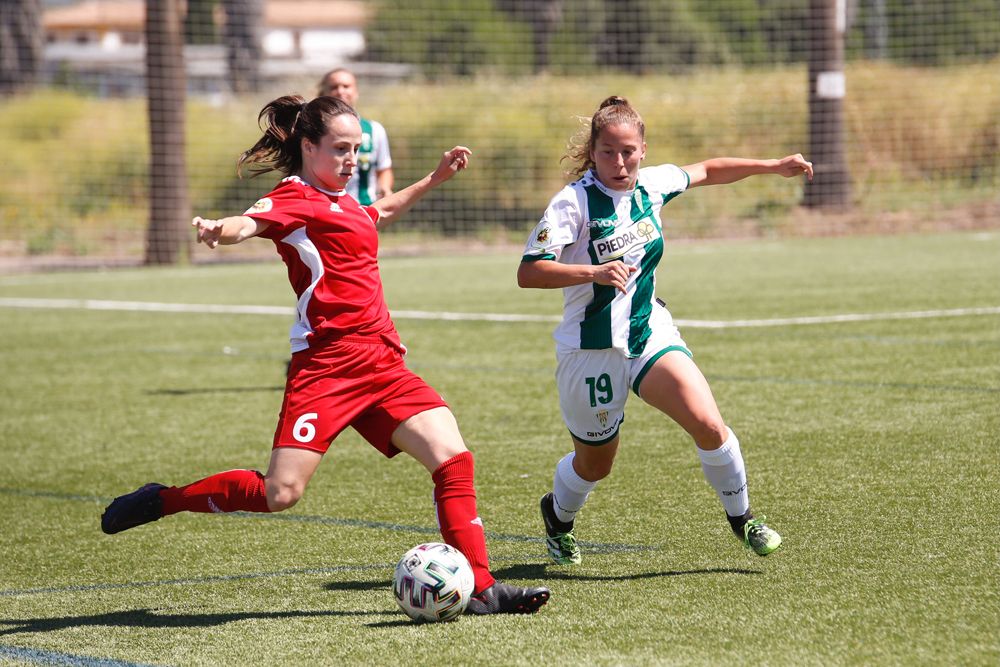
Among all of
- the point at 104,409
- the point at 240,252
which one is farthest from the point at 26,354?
the point at 240,252

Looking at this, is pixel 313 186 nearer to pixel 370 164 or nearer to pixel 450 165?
pixel 450 165

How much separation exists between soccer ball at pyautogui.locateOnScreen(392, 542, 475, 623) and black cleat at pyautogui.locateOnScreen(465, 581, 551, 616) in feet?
0.17

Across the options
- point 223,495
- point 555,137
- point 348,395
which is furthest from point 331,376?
point 555,137

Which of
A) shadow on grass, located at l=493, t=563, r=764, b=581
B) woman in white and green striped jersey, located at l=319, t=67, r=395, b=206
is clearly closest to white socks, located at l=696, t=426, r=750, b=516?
shadow on grass, located at l=493, t=563, r=764, b=581

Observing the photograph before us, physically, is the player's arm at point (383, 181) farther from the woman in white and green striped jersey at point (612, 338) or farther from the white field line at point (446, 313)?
the woman in white and green striped jersey at point (612, 338)

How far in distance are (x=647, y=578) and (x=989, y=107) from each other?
67.4 ft

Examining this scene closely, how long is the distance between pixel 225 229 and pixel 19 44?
3554cm

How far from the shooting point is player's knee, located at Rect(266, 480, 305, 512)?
4582 mm

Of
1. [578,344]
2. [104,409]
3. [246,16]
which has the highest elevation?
[246,16]

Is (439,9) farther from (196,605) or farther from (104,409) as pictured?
(196,605)

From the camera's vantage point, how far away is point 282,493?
181 inches

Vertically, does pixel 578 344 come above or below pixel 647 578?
above

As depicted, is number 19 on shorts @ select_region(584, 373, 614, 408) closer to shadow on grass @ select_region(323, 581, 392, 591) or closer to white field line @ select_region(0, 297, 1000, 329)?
shadow on grass @ select_region(323, 581, 392, 591)

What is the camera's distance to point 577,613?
4.42 m
